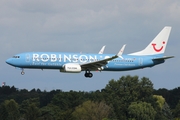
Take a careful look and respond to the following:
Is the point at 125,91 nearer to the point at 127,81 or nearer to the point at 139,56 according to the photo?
the point at 127,81

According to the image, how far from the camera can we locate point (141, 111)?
14688cm

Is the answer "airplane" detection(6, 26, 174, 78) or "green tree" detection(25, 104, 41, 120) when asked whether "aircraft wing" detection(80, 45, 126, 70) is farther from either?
"green tree" detection(25, 104, 41, 120)

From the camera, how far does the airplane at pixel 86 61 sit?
9100 cm

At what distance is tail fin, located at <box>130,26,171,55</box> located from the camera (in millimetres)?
101825

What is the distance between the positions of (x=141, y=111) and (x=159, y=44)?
148 feet

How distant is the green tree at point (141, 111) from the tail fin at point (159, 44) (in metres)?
43.7

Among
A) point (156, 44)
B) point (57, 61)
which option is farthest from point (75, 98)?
point (57, 61)

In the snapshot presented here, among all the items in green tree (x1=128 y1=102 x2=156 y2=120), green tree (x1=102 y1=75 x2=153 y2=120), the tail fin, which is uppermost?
the tail fin

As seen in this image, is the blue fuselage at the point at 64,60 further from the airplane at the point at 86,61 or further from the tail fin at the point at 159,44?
the tail fin at the point at 159,44

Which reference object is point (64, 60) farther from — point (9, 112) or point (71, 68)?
point (9, 112)

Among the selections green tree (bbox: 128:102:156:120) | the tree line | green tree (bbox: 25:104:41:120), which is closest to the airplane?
the tree line

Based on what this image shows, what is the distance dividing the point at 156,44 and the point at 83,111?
4044 centimetres

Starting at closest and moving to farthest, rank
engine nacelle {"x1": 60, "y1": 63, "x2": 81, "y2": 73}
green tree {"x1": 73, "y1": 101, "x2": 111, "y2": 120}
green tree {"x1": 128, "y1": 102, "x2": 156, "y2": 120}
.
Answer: engine nacelle {"x1": 60, "y1": 63, "x2": 81, "y2": 73}, green tree {"x1": 73, "y1": 101, "x2": 111, "y2": 120}, green tree {"x1": 128, "y1": 102, "x2": 156, "y2": 120}

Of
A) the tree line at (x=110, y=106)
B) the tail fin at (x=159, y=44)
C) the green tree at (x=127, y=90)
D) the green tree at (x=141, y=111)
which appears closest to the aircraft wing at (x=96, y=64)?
the tail fin at (x=159, y=44)
